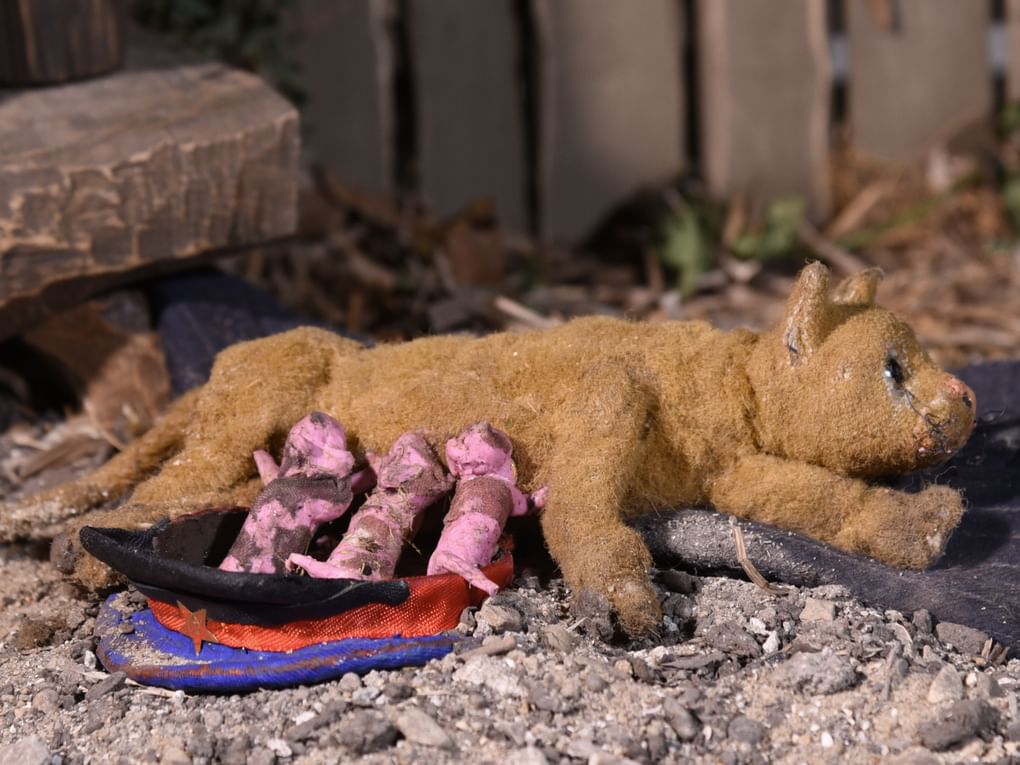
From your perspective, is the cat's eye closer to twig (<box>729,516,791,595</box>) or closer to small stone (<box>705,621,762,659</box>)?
twig (<box>729,516,791,595</box>)

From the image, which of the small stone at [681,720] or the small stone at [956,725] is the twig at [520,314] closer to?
the small stone at [681,720]

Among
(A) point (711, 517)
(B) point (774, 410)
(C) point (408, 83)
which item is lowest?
A: (A) point (711, 517)

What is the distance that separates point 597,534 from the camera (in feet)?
7.93

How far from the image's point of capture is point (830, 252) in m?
5.70

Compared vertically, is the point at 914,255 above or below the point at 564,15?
below

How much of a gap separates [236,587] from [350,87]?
10.8ft

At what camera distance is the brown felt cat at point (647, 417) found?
103 inches

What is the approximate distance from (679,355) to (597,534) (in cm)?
55

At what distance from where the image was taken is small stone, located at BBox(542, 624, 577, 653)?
232cm

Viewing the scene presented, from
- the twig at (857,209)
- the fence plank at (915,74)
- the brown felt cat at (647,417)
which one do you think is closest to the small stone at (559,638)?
the brown felt cat at (647,417)

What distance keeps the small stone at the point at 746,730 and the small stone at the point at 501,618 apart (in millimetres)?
438

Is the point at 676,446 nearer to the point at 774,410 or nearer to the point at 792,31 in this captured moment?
the point at 774,410

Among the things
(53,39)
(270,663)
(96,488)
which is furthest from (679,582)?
(53,39)

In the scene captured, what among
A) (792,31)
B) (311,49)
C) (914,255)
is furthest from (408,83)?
(914,255)
